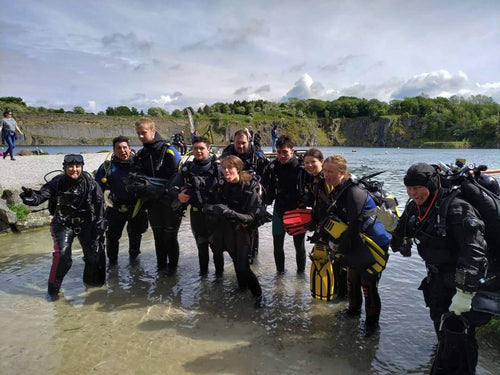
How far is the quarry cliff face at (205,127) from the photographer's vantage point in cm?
8619

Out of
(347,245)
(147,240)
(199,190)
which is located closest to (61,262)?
(199,190)

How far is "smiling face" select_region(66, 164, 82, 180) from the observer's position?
428cm

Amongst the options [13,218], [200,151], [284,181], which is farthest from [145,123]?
[13,218]

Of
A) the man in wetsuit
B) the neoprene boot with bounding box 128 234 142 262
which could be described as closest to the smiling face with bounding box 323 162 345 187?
the man in wetsuit

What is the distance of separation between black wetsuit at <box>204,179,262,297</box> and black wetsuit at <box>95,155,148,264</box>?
166 centimetres

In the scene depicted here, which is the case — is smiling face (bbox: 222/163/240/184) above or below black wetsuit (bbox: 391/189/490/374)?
above

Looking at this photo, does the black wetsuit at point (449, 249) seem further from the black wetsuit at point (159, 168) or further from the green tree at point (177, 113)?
the green tree at point (177, 113)

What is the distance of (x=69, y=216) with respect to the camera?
14.4 feet

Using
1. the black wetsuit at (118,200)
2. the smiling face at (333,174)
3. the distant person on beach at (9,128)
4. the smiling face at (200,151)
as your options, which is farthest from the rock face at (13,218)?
the smiling face at (333,174)

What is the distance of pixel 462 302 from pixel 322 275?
1.45 metres

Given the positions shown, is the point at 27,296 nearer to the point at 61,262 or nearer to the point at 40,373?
the point at 61,262

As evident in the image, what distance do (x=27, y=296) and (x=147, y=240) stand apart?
296 centimetres

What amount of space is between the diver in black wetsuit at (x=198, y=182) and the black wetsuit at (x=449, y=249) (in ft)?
7.98

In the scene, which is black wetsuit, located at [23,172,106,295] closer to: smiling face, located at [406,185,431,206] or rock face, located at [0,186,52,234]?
rock face, located at [0,186,52,234]
